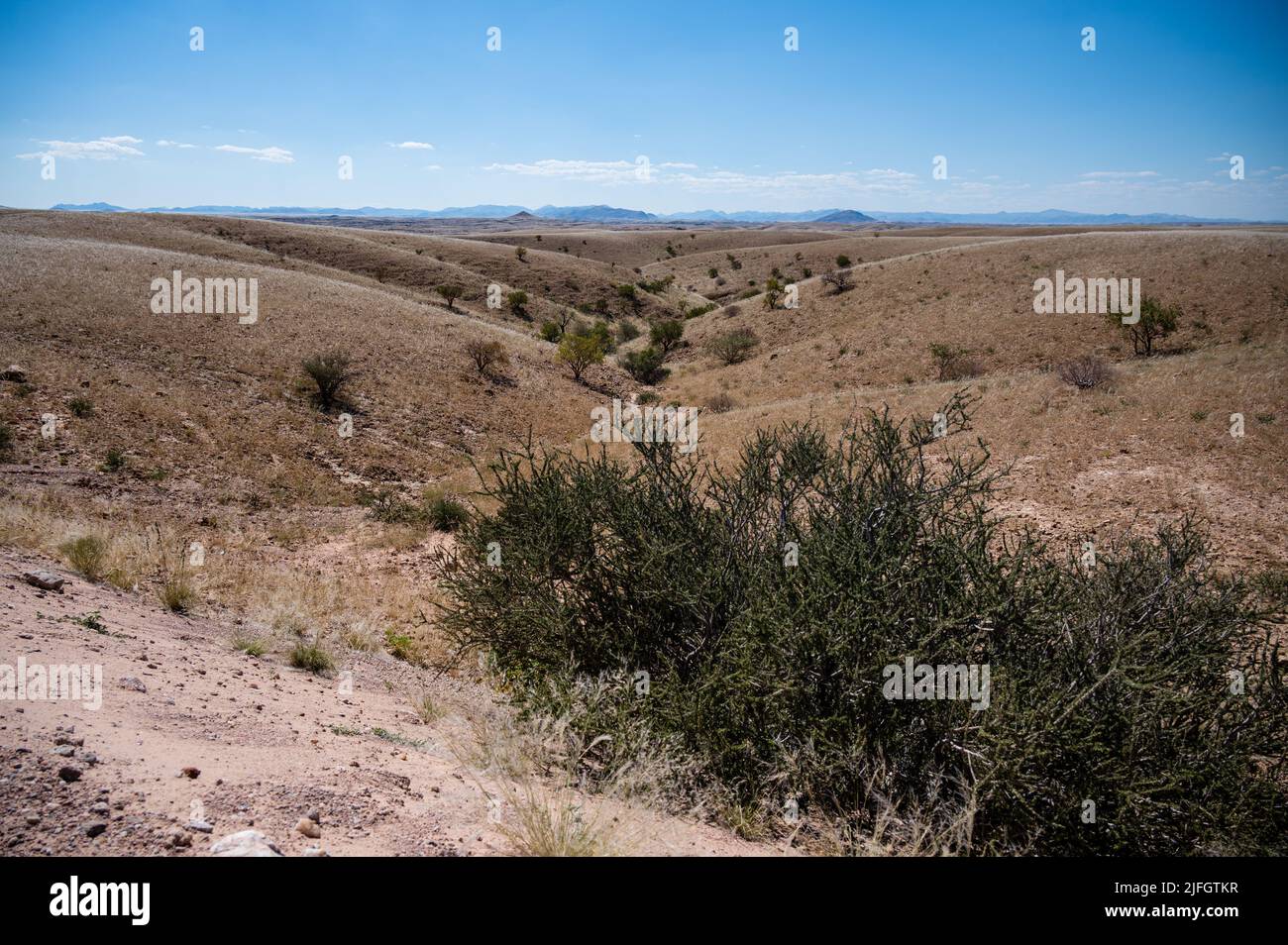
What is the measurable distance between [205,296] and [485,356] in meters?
12.7

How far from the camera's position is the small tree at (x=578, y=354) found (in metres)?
31.8

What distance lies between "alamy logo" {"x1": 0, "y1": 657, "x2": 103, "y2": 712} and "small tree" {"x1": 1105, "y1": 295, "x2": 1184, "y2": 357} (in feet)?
105

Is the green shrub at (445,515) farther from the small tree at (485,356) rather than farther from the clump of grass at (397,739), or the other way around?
the small tree at (485,356)

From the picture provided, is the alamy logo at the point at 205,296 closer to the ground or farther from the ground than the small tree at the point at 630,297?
closer to the ground

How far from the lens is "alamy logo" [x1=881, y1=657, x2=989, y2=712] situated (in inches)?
172

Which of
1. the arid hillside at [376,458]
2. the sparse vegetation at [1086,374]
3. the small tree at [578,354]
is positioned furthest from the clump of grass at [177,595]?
the small tree at [578,354]

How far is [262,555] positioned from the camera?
1140 centimetres

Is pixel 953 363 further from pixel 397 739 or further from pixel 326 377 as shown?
pixel 397 739

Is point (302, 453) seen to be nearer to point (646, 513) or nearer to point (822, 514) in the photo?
point (646, 513)

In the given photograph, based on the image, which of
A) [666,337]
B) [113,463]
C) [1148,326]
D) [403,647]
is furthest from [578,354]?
[403,647]
